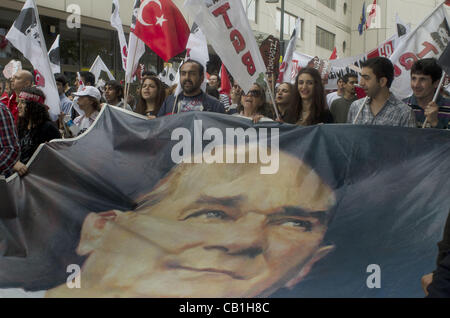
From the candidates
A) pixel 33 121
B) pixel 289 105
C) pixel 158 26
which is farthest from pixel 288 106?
pixel 33 121

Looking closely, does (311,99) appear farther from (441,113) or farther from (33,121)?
(33,121)

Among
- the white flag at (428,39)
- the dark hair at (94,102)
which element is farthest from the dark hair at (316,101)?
the dark hair at (94,102)

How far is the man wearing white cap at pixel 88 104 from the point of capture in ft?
19.7

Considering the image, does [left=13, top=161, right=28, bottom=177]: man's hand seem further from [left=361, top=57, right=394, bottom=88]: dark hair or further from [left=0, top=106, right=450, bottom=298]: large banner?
[left=361, top=57, right=394, bottom=88]: dark hair

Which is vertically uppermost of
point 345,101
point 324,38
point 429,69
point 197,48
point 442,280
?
point 324,38

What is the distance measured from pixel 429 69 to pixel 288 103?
1383 millimetres

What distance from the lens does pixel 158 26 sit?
235 inches

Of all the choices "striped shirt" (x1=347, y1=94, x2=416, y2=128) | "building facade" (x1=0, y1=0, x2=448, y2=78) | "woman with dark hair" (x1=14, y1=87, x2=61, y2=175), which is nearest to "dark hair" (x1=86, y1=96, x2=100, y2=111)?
"woman with dark hair" (x1=14, y1=87, x2=61, y2=175)

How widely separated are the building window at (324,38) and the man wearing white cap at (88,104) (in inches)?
1283

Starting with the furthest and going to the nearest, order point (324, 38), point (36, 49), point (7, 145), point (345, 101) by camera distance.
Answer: point (324, 38) < point (345, 101) < point (36, 49) < point (7, 145)

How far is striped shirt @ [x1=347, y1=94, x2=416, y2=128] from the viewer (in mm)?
4281

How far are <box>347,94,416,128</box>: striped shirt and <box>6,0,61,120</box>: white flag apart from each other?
336 centimetres

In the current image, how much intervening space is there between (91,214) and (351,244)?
1935 millimetres

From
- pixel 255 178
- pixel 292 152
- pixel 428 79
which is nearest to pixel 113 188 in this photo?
pixel 255 178
